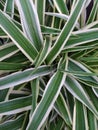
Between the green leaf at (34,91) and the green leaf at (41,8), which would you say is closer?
the green leaf at (34,91)

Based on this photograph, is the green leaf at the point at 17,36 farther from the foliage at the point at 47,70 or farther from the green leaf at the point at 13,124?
the green leaf at the point at 13,124

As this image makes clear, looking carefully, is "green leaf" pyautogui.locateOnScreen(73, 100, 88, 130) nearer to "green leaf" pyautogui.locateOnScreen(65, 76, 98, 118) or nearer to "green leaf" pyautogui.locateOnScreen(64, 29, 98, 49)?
"green leaf" pyautogui.locateOnScreen(65, 76, 98, 118)

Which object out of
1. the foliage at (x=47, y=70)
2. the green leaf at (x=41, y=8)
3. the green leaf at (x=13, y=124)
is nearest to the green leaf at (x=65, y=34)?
the foliage at (x=47, y=70)

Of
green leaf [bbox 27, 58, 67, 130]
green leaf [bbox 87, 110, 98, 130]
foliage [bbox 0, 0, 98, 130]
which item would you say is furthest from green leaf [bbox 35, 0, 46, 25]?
green leaf [bbox 87, 110, 98, 130]

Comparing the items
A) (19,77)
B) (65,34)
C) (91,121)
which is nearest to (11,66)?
(19,77)

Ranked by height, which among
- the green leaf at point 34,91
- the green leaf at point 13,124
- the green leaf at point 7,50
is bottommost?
the green leaf at point 13,124

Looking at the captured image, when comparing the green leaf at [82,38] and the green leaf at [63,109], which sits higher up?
the green leaf at [82,38]
